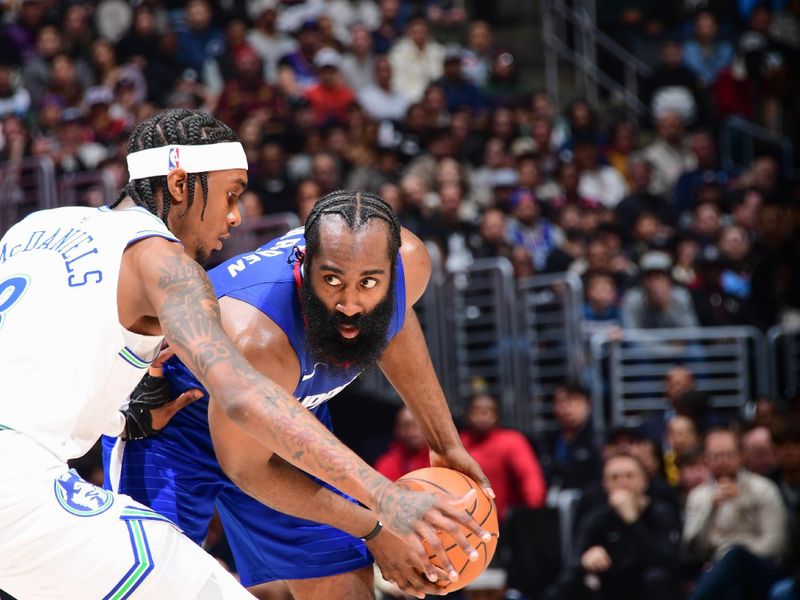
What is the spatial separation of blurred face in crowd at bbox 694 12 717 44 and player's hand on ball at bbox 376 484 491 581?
40.2ft

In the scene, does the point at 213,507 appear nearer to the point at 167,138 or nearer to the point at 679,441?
the point at 167,138

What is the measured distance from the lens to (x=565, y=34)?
51.4 feet

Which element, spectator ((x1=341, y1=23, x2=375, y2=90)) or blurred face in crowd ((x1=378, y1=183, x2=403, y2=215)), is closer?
blurred face in crowd ((x1=378, y1=183, x2=403, y2=215))

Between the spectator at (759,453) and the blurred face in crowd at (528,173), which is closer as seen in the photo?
the spectator at (759,453)

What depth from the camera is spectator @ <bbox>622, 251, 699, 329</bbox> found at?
1054 centimetres

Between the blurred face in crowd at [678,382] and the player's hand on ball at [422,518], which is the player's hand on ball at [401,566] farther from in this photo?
the blurred face in crowd at [678,382]

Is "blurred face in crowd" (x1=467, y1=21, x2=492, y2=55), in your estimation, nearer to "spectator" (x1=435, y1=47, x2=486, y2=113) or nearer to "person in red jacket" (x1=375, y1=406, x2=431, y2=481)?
"spectator" (x1=435, y1=47, x2=486, y2=113)

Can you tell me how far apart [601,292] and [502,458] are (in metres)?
2.31

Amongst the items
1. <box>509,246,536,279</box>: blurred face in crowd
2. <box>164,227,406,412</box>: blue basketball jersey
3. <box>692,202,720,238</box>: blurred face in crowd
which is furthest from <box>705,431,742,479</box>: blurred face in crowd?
<box>164,227,406,412</box>: blue basketball jersey

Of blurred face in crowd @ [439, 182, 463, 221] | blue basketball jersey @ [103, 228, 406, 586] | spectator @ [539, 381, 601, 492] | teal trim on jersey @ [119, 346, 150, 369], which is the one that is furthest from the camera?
blurred face in crowd @ [439, 182, 463, 221]

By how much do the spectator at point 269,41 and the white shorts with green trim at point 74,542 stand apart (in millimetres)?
10343

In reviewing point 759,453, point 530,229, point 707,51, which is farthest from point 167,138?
point 707,51

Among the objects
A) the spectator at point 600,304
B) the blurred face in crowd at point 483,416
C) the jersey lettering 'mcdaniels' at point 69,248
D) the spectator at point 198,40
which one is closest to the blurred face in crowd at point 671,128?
the spectator at point 600,304

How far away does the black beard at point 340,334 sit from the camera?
152 inches
